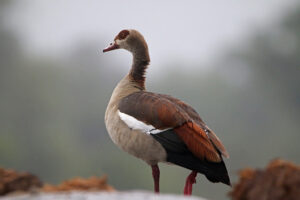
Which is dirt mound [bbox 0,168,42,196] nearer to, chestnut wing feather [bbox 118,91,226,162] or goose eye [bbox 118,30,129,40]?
chestnut wing feather [bbox 118,91,226,162]

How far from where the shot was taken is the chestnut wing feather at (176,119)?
716cm

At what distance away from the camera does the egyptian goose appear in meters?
7.15

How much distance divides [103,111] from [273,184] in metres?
40.4

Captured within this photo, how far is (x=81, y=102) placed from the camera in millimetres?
50969

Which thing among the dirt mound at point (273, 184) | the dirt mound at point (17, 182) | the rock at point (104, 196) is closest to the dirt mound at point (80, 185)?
the dirt mound at point (17, 182)

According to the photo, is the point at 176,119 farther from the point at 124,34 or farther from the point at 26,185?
the point at 26,185

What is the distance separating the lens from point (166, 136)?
7.24 meters

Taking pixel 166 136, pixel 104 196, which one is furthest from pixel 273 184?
pixel 166 136

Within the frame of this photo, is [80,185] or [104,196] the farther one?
[80,185]

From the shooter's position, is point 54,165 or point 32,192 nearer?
point 32,192

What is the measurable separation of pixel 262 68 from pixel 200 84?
33.0 ft

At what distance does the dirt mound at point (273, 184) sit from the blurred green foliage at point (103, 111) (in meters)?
33.0

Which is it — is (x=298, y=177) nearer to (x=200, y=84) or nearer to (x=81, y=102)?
(x=81, y=102)

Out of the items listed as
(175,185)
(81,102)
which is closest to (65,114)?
(81,102)
